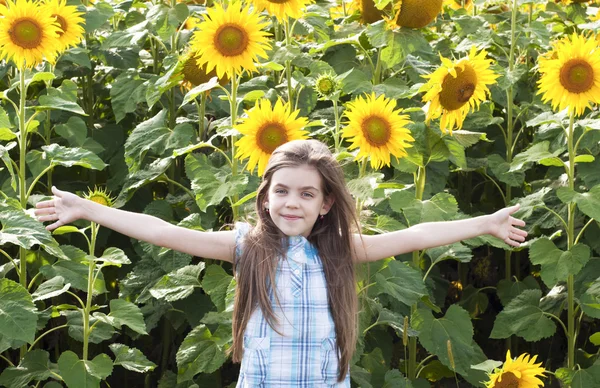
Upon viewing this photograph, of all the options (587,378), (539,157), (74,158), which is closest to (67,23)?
(74,158)

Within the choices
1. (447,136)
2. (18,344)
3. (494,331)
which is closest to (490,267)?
(494,331)

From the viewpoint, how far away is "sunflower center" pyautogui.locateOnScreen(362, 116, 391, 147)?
10.7ft

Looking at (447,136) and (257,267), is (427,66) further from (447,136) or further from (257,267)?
(257,267)

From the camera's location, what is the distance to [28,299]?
127 inches

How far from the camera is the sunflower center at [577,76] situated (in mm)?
3584

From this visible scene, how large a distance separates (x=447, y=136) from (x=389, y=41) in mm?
478

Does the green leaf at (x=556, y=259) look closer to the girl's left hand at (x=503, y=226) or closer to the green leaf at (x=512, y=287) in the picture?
the green leaf at (x=512, y=287)

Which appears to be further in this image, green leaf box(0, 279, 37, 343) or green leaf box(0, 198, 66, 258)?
green leaf box(0, 279, 37, 343)

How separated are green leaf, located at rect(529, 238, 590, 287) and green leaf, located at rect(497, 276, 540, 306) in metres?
0.55

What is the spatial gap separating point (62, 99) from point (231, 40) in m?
0.69

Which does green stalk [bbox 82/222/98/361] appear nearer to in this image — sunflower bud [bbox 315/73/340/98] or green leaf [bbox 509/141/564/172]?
sunflower bud [bbox 315/73/340/98]

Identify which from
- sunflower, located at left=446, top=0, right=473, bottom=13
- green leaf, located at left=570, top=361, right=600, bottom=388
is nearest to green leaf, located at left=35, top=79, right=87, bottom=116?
green leaf, located at left=570, top=361, right=600, bottom=388

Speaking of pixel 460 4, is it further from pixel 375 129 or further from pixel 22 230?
pixel 22 230

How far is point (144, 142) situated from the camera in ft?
12.7
